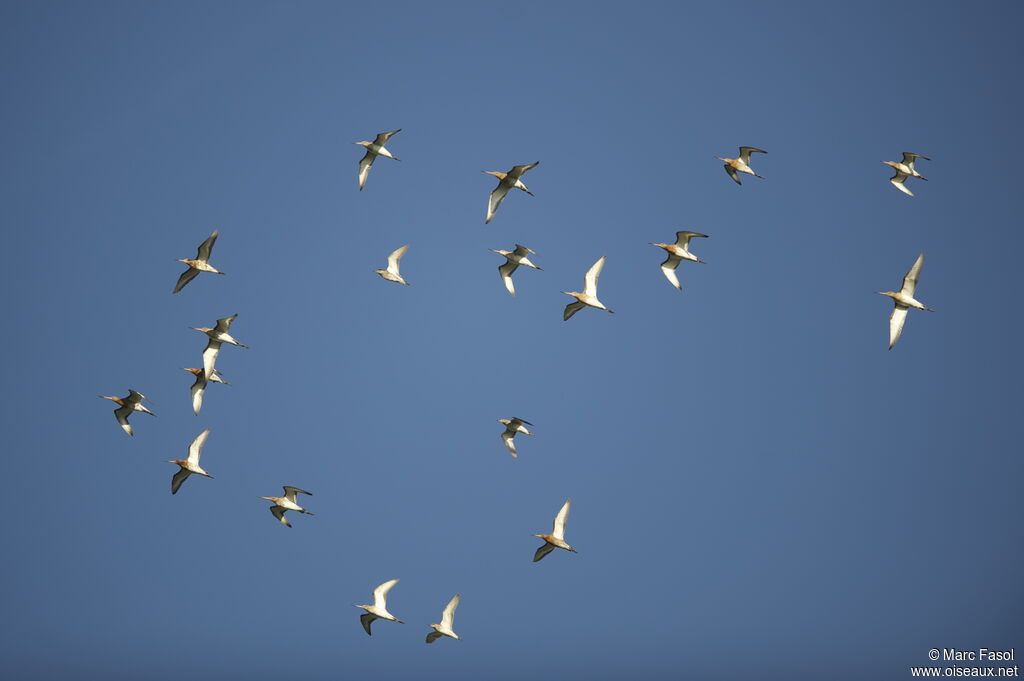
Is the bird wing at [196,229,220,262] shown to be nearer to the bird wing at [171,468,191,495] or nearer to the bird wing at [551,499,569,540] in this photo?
the bird wing at [171,468,191,495]

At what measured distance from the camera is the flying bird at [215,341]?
199ft

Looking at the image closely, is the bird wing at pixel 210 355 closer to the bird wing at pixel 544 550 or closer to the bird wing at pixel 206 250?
the bird wing at pixel 206 250

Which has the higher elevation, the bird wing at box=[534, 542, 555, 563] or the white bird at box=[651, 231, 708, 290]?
the white bird at box=[651, 231, 708, 290]

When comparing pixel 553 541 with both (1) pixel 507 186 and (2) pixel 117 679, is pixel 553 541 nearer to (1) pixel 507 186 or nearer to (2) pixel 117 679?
(1) pixel 507 186

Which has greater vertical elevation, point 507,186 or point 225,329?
point 507,186

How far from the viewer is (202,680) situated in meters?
198

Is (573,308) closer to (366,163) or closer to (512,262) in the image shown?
(512,262)

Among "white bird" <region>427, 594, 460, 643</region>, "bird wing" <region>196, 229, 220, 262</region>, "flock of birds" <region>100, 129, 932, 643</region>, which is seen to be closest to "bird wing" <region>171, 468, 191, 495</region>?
"flock of birds" <region>100, 129, 932, 643</region>

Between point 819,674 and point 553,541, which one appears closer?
point 553,541

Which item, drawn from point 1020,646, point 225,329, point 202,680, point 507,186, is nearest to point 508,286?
point 507,186

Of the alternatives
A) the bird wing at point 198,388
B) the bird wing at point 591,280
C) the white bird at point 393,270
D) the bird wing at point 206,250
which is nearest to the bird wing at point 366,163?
the white bird at point 393,270

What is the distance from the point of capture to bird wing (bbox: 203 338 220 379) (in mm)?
61281

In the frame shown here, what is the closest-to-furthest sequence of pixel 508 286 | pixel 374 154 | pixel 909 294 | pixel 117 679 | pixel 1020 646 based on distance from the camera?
pixel 909 294 → pixel 508 286 → pixel 374 154 → pixel 1020 646 → pixel 117 679

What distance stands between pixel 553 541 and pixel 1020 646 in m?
140
